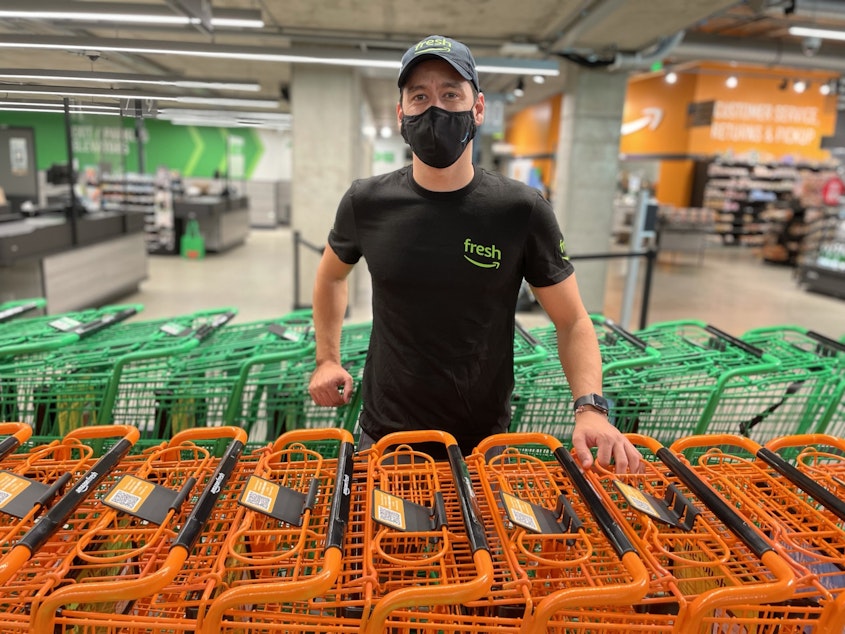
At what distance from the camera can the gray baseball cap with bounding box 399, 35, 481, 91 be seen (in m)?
1.66

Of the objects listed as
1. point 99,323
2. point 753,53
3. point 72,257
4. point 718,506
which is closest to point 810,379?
point 718,506

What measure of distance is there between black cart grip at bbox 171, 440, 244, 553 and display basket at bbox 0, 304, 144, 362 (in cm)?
180

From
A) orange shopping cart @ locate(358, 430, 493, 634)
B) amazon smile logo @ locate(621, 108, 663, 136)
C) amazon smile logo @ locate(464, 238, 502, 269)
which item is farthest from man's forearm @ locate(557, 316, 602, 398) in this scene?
amazon smile logo @ locate(621, 108, 663, 136)

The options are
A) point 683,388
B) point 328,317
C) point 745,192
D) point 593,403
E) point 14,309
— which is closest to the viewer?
point 593,403

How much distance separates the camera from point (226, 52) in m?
4.55

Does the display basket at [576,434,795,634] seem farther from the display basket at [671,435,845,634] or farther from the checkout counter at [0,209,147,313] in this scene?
the checkout counter at [0,209,147,313]

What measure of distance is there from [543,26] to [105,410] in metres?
6.74

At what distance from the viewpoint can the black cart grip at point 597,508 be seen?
124 centimetres

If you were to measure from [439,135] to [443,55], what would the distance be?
8.6 inches

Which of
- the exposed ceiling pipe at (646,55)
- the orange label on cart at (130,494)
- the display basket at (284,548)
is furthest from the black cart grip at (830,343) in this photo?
the exposed ceiling pipe at (646,55)

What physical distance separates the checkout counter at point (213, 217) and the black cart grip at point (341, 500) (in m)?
13.8

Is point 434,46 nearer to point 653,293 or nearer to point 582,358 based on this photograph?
point 582,358

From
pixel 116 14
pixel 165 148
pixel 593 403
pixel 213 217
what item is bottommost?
pixel 213 217

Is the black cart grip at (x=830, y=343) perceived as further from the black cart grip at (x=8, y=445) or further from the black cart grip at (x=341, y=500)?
the black cart grip at (x=8, y=445)
